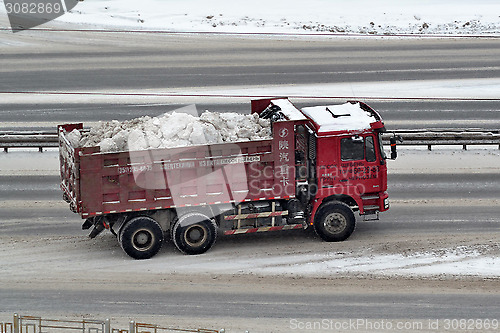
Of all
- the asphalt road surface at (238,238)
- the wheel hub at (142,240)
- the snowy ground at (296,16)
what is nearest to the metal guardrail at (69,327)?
the asphalt road surface at (238,238)

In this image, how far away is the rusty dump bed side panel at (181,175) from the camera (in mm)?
18500

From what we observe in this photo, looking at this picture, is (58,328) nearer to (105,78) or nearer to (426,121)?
(426,121)

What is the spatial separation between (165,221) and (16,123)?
13.4 metres

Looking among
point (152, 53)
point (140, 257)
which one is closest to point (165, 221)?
point (140, 257)

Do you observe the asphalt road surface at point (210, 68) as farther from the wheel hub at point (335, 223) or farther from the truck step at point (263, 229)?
the truck step at point (263, 229)

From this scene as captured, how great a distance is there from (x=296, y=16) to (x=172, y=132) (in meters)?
27.8

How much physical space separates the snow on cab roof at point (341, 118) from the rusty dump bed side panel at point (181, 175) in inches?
40.0

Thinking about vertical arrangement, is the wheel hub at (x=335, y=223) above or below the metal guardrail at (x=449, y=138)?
below

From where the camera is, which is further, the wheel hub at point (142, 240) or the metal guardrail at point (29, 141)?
the metal guardrail at point (29, 141)

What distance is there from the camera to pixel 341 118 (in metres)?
20.0

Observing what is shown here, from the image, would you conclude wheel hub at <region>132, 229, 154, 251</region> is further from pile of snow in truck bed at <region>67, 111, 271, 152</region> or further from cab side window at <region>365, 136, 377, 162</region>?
cab side window at <region>365, 136, 377, 162</region>

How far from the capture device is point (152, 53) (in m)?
39.5

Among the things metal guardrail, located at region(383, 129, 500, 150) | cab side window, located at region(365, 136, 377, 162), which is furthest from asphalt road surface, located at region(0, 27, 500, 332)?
metal guardrail, located at region(383, 129, 500, 150)

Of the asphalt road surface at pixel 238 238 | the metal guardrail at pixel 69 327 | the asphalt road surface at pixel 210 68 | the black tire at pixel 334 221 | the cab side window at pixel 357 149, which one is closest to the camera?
the metal guardrail at pixel 69 327
